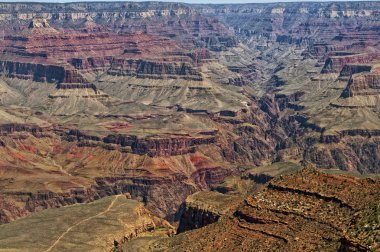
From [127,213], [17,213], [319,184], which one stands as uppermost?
[319,184]

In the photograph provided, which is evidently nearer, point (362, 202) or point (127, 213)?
point (362, 202)

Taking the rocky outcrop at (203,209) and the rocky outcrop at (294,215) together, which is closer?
the rocky outcrop at (294,215)

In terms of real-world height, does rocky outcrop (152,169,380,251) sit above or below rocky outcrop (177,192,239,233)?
above

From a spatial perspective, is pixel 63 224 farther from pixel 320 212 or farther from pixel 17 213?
pixel 320 212

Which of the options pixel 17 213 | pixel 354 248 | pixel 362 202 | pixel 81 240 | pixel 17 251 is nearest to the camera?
pixel 354 248

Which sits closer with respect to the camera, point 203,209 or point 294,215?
point 294,215

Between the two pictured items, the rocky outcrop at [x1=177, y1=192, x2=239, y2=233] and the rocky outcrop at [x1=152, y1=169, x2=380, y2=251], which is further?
the rocky outcrop at [x1=177, y1=192, x2=239, y2=233]

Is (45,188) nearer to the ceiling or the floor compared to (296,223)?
nearer to the floor

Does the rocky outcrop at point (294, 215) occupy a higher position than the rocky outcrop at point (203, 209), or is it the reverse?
the rocky outcrop at point (294, 215)

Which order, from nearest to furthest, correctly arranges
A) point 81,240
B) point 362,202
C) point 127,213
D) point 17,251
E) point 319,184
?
1. point 362,202
2. point 319,184
3. point 17,251
4. point 81,240
5. point 127,213

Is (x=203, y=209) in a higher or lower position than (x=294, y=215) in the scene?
lower

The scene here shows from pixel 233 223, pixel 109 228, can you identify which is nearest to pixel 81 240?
pixel 109 228
